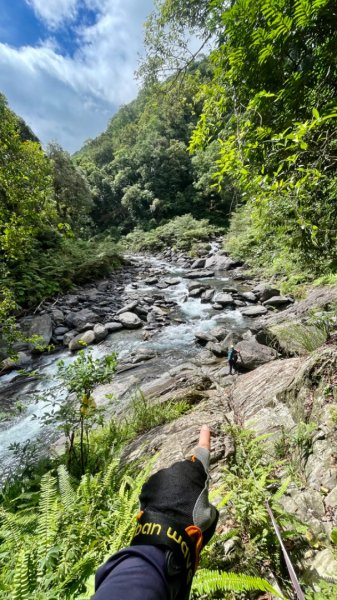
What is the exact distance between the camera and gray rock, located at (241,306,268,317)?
32.9 feet

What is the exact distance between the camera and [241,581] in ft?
4.09

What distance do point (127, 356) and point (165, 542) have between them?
753 centimetres

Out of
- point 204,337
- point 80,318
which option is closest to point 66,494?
point 204,337

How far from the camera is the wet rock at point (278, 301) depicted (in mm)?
10048

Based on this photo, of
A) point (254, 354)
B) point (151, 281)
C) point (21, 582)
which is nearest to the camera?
point (21, 582)

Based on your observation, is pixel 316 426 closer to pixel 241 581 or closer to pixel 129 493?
pixel 241 581

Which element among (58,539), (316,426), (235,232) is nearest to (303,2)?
(316,426)

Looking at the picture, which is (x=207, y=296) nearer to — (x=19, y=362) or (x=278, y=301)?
(x=278, y=301)

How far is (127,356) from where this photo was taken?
8.20 meters

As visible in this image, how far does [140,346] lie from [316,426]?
23.4 feet

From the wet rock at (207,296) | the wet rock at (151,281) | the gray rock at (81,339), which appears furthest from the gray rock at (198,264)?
the gray rock at (81,339)

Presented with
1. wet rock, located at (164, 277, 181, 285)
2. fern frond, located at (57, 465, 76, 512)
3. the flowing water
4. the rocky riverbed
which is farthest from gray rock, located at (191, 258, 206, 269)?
fern frond, located at (57, 465, 76, 512)

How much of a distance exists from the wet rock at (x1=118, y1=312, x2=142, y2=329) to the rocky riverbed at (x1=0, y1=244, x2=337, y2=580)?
0.04 m

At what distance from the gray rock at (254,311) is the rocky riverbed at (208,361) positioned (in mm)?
46
